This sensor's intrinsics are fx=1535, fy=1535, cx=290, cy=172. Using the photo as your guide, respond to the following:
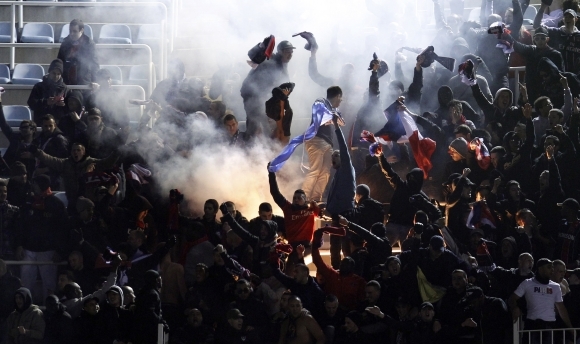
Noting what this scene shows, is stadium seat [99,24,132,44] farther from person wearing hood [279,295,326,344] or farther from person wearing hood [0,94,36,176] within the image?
person wearing hood [279,295,326,344]

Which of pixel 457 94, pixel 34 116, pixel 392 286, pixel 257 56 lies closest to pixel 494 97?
pixel 457 94

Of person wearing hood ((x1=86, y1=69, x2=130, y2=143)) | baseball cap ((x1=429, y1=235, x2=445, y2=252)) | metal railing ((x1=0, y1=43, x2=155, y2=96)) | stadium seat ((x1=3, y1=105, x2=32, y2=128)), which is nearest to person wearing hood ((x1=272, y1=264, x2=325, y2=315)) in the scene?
baseball cap ((x1=429, y1=235, x2=445, y2=252))

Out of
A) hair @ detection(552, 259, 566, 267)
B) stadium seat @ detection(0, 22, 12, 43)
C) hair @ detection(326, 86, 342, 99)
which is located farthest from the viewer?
stadium seat @ detection(0, 22, 12, 43)

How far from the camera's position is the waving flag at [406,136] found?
16.0 metres

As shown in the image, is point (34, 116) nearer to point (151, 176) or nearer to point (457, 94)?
point (151, 176)

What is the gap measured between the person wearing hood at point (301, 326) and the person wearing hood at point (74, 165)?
9.13ft

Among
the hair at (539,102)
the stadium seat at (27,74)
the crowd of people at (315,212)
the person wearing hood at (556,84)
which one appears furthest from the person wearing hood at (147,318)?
the person wearing hood at (556,84)


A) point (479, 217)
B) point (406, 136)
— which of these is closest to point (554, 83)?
point (406, 136)

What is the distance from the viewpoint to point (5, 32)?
19.0m

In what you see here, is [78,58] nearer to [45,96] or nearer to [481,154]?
[45,96]

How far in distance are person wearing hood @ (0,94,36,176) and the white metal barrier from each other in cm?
533

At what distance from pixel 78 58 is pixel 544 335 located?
632 cm

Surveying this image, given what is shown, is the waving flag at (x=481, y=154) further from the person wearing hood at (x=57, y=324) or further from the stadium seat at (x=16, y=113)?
the stadium seat at (x=16, y=113)

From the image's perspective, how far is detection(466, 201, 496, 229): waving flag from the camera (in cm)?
1491
